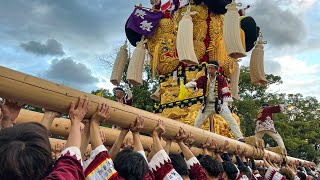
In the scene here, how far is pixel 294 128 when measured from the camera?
71.9ft

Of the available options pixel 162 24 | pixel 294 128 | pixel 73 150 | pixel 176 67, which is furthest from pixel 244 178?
pixel 294 128

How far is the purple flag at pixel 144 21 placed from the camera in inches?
337

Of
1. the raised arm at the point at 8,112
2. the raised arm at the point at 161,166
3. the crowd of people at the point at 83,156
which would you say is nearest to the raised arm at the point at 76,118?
the crowd of people at the point at 83,156

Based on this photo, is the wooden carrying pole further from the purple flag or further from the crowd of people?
the purple flag

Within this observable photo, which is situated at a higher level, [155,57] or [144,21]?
[144,21]

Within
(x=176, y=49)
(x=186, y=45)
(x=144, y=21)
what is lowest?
(x=186, y=45)

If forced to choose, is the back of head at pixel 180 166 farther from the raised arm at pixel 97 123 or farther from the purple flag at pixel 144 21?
the purple flag at pixel 144 21

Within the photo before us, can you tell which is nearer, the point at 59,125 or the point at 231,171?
the point at 231,171

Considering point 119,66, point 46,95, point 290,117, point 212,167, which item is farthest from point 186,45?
point 290,117

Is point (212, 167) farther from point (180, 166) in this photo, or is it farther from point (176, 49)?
point (176, 49)

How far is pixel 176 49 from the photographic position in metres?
8.08

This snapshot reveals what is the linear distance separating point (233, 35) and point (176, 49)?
8.31 ft

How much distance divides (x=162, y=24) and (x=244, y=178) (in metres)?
5.74

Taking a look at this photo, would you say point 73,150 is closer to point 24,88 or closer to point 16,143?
point 16,143
